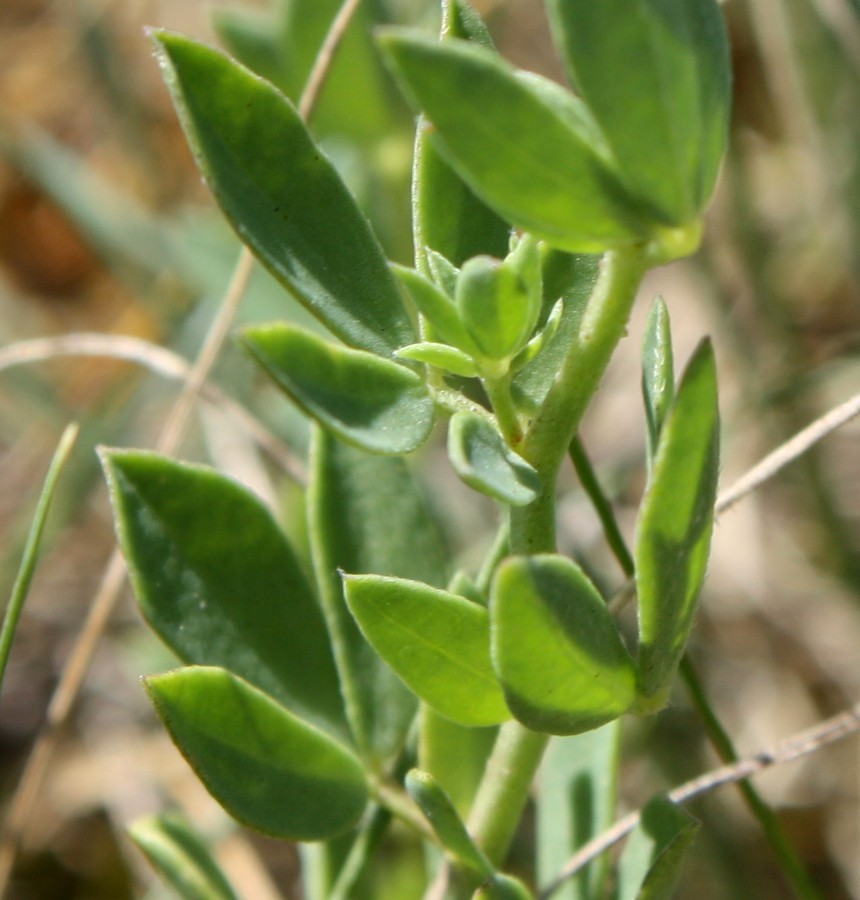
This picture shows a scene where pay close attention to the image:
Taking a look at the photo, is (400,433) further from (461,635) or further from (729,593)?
(729,593)

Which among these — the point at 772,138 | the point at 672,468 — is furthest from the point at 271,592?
the point at 772,138

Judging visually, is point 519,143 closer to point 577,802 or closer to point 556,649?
point 556,649

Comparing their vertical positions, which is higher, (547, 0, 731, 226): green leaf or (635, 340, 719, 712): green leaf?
(547, 0, 731, 226): green leaf

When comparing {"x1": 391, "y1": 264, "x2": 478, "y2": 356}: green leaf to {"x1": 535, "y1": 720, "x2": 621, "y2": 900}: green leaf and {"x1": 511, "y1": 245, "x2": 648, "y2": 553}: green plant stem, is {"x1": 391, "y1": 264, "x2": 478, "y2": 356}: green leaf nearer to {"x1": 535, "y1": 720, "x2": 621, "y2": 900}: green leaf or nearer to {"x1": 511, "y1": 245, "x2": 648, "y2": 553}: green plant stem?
{"x1": 511, "y1": 245, "x2": 648, "y2": 553}: green plant stem

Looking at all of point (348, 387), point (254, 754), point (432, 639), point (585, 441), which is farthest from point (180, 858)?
point (585, 441)

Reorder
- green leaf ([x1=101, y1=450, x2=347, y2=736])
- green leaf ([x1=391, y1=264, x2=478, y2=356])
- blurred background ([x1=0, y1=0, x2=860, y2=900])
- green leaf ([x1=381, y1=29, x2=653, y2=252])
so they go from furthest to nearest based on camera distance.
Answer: blurred background ([x1=0, y1=0, x2=860, y2=900]) → green leaf ([x1=101, y1=450, x2=347, y2=736]) → green leaf ([x1=391, y1=264, x2=478, y2=356]) → green leaf ([x1=381, y1=29, x2=653, y2=252])

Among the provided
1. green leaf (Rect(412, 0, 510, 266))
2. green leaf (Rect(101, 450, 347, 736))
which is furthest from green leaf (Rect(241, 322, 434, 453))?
green leaf (Rect(101, 450, 347, 736))

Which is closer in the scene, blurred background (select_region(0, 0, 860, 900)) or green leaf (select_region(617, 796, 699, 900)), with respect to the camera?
green leaf (select_region(617, 796, 699, 900))
